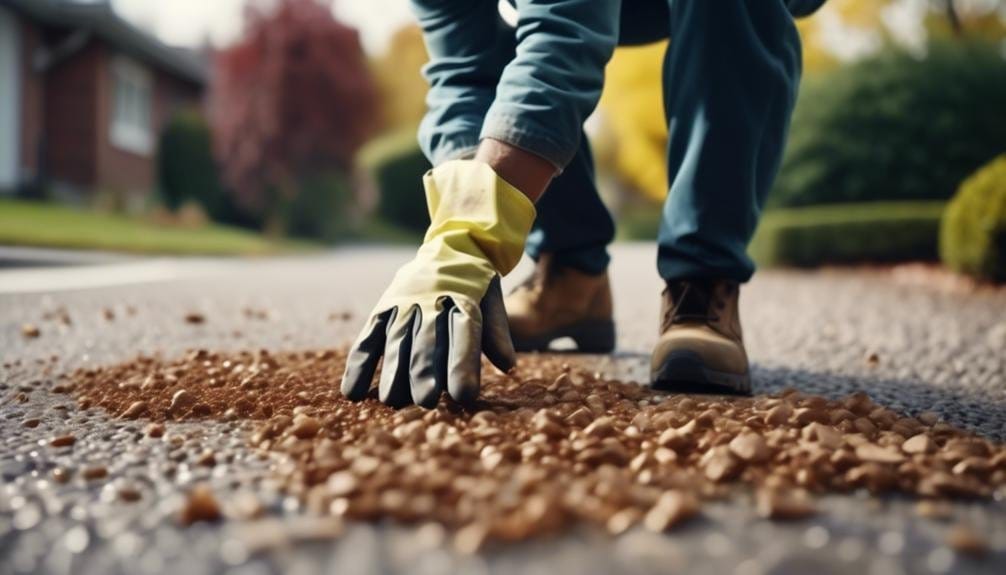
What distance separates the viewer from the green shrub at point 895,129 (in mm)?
8820

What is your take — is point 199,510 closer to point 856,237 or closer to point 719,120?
point 719,120

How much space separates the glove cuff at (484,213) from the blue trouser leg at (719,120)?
471 millimetres

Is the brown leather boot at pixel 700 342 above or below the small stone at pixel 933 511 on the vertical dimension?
above

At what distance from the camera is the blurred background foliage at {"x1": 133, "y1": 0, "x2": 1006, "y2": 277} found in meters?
7.80

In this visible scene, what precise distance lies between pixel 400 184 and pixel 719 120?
17.4 meters

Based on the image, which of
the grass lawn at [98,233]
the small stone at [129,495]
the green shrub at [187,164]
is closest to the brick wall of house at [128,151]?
the green shrub at [187,164]

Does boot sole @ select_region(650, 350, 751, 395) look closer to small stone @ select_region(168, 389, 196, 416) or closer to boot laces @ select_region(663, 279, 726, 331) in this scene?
boot laces @ select_region(663, 279, 726, 331)

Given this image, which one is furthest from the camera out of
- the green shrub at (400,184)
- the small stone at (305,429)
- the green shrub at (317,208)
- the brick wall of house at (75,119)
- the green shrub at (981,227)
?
the green shrub at (400,184)

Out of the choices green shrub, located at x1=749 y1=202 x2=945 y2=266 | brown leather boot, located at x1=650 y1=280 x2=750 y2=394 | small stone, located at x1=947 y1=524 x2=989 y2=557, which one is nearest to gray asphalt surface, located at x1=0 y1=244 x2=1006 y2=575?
small stone, located at x1=947 y1=524 x2=989 y2=557

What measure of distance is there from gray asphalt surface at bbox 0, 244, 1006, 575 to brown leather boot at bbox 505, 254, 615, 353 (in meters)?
0.13

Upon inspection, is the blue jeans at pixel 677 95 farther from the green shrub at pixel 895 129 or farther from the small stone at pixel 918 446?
the green shrub at pixel 895 129

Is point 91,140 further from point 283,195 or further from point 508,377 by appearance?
point 508,377

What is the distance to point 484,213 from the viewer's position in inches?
63.5

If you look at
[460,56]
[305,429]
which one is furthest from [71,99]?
[305,429]
